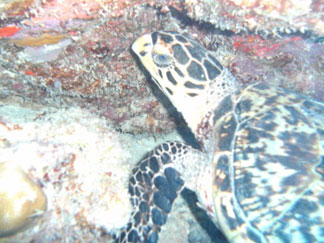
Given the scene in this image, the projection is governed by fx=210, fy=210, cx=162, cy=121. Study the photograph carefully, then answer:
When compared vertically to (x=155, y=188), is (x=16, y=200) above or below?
above

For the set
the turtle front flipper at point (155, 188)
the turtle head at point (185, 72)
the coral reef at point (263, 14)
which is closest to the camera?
the coral reef at point (263, 14)

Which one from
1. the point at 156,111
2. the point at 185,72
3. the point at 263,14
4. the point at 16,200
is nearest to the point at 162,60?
the point at 185,72

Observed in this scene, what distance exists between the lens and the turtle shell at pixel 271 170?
63.6 inches

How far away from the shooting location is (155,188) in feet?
7.32

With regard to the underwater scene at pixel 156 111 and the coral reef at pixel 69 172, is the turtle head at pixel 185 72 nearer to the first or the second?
the underwater scene at pixel 156 111

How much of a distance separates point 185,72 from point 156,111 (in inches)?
30.6

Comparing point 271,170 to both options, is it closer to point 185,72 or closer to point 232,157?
point 232,157

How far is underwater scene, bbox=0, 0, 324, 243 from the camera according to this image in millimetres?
1520

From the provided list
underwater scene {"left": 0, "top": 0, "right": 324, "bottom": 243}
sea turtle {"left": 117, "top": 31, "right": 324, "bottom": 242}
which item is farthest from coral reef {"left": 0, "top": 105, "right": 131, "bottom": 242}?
sea turtle {"left": 117, "top": 31, "right": 324, "bottom": 242}

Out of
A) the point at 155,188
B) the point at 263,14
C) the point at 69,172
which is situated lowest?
the point at 155,188

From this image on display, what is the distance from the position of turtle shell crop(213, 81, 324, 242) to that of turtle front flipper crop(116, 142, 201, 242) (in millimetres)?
455

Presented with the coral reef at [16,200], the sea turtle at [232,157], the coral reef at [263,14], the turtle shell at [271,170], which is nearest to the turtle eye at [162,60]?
the sea turtle at [232,157]

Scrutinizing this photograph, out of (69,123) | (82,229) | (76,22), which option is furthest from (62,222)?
(76,22)

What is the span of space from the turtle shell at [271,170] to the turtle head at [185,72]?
363 mm
